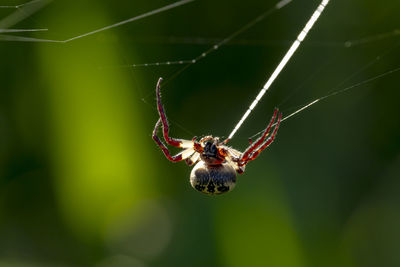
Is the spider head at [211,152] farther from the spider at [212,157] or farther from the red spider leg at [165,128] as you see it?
the red spider leg at [165,128]

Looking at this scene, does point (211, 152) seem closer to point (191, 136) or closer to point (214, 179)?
point (214, 179)

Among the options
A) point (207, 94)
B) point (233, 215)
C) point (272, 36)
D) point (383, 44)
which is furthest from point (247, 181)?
point (383, 44)

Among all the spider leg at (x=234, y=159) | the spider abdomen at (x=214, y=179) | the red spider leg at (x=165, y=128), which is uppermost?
the red spider leg at (x=165, y=128)

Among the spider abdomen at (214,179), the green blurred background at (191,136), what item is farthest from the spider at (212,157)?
the green blurred background at (191,136)

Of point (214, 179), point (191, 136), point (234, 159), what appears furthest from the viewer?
point (191, 136)

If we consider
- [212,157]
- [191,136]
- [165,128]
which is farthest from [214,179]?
[191,136]

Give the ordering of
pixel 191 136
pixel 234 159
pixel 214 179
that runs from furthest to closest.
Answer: pixel 191 136
pixel 234 159
pixel 214 179
